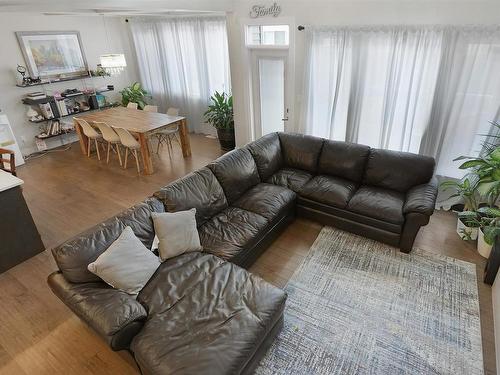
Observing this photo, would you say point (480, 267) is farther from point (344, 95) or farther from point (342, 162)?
point (344, 95)

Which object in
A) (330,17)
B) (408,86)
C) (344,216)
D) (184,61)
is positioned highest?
(330,17)

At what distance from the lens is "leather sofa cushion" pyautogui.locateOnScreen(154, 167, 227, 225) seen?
2.93 metres

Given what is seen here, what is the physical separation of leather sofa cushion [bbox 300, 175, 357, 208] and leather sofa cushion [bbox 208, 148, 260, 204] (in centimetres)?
67

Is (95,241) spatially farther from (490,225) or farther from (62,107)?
(62,107)

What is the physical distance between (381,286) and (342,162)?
64.0 inches

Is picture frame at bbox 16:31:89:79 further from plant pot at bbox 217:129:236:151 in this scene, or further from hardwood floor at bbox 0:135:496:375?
plant pot at bbox 217:129:236:151

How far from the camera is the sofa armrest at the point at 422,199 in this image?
3.06 m

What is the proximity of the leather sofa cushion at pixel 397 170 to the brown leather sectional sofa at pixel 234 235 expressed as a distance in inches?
0.4

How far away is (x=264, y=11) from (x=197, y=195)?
3081 millimetres

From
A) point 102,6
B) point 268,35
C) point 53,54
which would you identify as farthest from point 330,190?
point 53,54

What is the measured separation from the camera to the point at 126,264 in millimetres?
2311

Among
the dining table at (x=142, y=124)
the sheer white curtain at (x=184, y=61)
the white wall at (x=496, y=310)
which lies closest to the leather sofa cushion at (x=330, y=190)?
the white wall at (x=496, y=310)

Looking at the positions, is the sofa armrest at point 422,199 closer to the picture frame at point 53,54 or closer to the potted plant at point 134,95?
the potted plant at point 134,95

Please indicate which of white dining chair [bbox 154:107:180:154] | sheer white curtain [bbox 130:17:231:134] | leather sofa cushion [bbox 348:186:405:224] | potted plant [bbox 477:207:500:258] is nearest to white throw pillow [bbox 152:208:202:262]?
leather sofa cushion [bbox 348:186:405:224]
